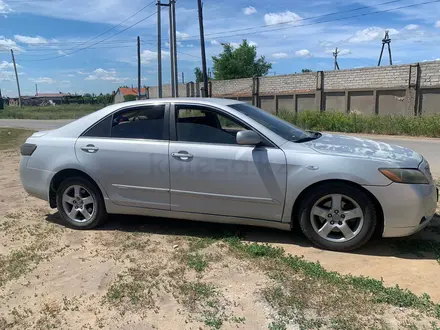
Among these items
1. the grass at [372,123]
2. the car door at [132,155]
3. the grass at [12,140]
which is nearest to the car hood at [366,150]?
the car door at [132,155]

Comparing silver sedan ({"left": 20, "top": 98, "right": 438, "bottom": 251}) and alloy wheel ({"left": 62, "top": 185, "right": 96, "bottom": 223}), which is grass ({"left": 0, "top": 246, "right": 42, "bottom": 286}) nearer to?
alloy wheel ({"left": 62, "top": 185, "right": 96, "bottom": 223})

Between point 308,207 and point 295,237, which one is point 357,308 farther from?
point 295,237

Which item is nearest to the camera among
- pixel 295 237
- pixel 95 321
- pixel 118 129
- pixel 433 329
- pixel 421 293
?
pixel 433 329

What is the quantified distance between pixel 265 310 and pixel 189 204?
1.78m

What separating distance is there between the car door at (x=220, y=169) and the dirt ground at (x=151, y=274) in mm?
454

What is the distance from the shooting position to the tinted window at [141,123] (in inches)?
189

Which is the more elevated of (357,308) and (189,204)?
(189,204)

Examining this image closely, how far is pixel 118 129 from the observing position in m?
4.97

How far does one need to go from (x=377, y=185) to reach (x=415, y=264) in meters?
0.80

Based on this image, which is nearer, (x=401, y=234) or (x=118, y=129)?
(x=401, y=234)

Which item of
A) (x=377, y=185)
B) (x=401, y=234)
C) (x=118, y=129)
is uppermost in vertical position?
(x=118, y=129)

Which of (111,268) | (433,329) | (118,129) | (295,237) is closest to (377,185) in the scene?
(295,237)

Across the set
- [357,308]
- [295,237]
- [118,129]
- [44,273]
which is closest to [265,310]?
[357,308]

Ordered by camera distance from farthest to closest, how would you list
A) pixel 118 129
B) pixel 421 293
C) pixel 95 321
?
pixel 118 129 < pixel 421 293 < pixel 95 321
